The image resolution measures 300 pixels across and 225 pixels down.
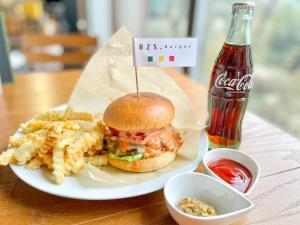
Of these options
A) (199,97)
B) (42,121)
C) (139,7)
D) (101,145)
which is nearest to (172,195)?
(101,145)

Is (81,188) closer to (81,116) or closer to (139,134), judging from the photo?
(139,134)

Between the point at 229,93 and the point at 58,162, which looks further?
the point at 229,93

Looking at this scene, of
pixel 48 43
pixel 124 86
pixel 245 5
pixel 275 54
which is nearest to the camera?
pixel 245 5

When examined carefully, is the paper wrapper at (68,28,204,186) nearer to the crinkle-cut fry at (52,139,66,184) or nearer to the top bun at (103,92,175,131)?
the top bun at (103,92,175,131)

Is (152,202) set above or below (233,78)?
below

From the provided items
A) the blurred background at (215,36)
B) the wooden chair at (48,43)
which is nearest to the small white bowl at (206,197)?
the blurred background at (215,36)

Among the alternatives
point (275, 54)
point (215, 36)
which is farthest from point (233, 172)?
point (215, 36)

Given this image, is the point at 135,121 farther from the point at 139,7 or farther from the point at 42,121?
the point at 139,7

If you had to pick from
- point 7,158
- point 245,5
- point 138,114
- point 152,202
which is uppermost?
point 245,5
